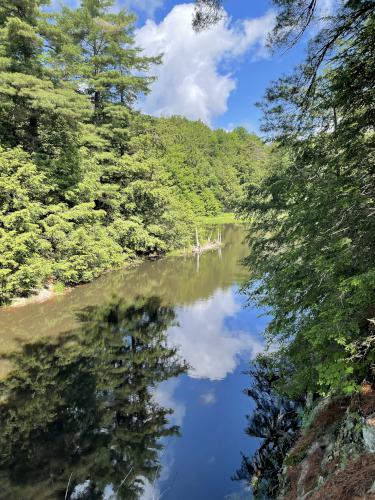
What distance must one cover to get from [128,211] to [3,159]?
1261 centimetres

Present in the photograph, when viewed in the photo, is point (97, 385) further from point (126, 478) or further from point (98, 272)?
point (98, 272)

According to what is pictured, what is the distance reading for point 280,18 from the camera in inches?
206

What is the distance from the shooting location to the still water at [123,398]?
686 cm

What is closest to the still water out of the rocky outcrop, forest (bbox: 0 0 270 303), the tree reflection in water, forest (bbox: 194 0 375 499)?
the tree reflection in water

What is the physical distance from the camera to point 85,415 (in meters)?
8.67

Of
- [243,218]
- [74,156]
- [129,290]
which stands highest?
[74,156]

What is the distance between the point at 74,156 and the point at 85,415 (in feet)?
53.6

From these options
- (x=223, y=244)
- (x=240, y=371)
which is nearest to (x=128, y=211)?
(x=223, y=244)

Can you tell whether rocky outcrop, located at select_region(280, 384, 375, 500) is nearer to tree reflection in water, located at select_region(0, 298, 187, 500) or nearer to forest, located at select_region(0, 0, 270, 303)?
tree reflection in water, located at select_region(0, 298, 187, 500)

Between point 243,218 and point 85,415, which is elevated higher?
point 243,218

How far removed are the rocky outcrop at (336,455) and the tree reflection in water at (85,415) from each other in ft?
11.0

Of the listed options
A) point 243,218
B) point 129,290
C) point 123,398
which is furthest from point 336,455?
point 129,290

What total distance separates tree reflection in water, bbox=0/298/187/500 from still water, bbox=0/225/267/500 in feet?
0.09

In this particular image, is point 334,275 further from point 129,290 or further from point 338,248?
point 129,290
